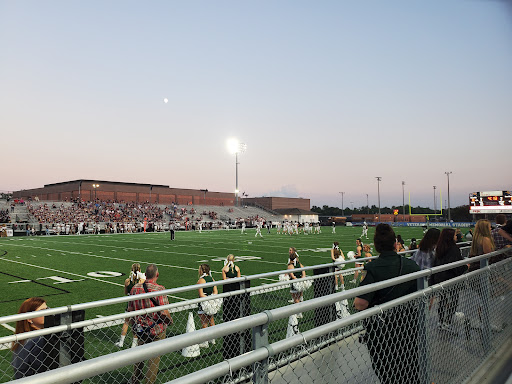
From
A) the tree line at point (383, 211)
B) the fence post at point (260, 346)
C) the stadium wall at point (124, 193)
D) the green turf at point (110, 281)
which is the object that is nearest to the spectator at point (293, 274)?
the green turf at point (110, 281)

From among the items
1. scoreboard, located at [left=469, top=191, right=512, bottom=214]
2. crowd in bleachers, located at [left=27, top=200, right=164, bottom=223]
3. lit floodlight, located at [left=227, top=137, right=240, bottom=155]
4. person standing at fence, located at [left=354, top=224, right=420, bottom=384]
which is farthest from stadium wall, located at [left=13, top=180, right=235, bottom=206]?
person standing at fence, located at [left=354, top=224, right=420, bottom=384]

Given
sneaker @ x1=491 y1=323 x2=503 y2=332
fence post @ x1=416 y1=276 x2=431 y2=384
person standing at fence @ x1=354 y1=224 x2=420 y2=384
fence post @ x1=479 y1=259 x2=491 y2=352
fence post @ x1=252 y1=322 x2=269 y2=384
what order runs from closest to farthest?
fence post @ x1=252 y1=322 x2=269 y2=384, person standing at fence @ x1=354 y1=224 x2=420 y2=384, fence post @ x1=416 y1=276 x2=431 y2=384, fence post @ x1=479 y1=259 x2=491 y2=352, sneaker @ x1=491 y1=323 x2=503 y2=332

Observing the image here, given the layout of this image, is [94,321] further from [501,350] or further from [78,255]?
[78,255]

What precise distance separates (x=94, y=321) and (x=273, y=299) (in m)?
6.95

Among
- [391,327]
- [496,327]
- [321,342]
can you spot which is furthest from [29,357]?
[496,327]

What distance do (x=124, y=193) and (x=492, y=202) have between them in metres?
61.5

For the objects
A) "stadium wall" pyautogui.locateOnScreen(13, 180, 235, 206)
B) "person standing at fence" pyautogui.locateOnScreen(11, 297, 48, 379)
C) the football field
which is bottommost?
the football field

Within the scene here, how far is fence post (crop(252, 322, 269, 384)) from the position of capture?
1833 millimetres

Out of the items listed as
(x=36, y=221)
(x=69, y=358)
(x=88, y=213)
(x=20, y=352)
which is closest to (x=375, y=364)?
(x=69, y=358)

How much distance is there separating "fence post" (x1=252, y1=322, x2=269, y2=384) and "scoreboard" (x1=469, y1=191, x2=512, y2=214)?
177 ft

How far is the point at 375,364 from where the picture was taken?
3.12m

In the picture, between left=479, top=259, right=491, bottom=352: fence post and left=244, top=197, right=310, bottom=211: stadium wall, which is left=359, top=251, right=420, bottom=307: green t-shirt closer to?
left=479, top=259, right=491, bottom=352: fence post

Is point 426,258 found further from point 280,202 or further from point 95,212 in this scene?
point 280,202

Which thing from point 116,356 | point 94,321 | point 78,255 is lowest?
point 78,255
